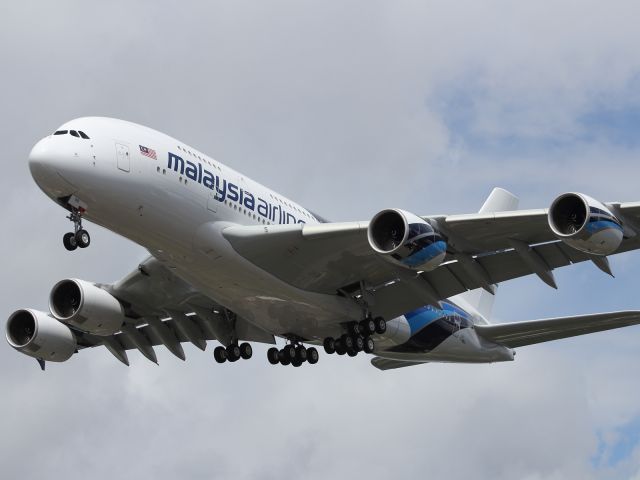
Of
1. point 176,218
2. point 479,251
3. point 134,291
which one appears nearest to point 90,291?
point 134,291

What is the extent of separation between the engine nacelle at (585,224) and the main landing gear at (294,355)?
34.0ft

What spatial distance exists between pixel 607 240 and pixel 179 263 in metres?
10.9

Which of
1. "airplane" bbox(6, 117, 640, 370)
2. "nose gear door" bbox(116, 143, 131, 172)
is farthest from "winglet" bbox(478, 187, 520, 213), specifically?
"nose gear door" bbox(116, 143, 131, 172)

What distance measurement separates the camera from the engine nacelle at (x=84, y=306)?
36469 mm

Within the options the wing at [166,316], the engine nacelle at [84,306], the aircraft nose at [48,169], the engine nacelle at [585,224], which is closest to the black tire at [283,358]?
the wing at [166,316]

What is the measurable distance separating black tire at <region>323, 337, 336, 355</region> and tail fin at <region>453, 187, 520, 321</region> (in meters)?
8.93

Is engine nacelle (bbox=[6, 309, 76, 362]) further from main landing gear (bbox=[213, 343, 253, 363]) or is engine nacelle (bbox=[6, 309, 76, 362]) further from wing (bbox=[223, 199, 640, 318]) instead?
wing (bbox=[223, 199, 640, 318])

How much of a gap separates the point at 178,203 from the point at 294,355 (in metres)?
8.11

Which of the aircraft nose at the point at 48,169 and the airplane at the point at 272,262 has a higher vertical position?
the aircraft nose at the point at 48,169

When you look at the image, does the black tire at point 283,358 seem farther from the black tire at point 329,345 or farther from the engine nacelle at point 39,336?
the engine nacelle at point 39,336

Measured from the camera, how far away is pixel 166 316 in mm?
38656

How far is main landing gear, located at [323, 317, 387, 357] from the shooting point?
35.5m

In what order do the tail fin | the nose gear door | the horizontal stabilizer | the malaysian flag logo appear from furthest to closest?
the tail fin < the horizontal stabilizer < the malaysian flag logo < the nose gear door

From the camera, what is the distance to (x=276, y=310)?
114 ft
